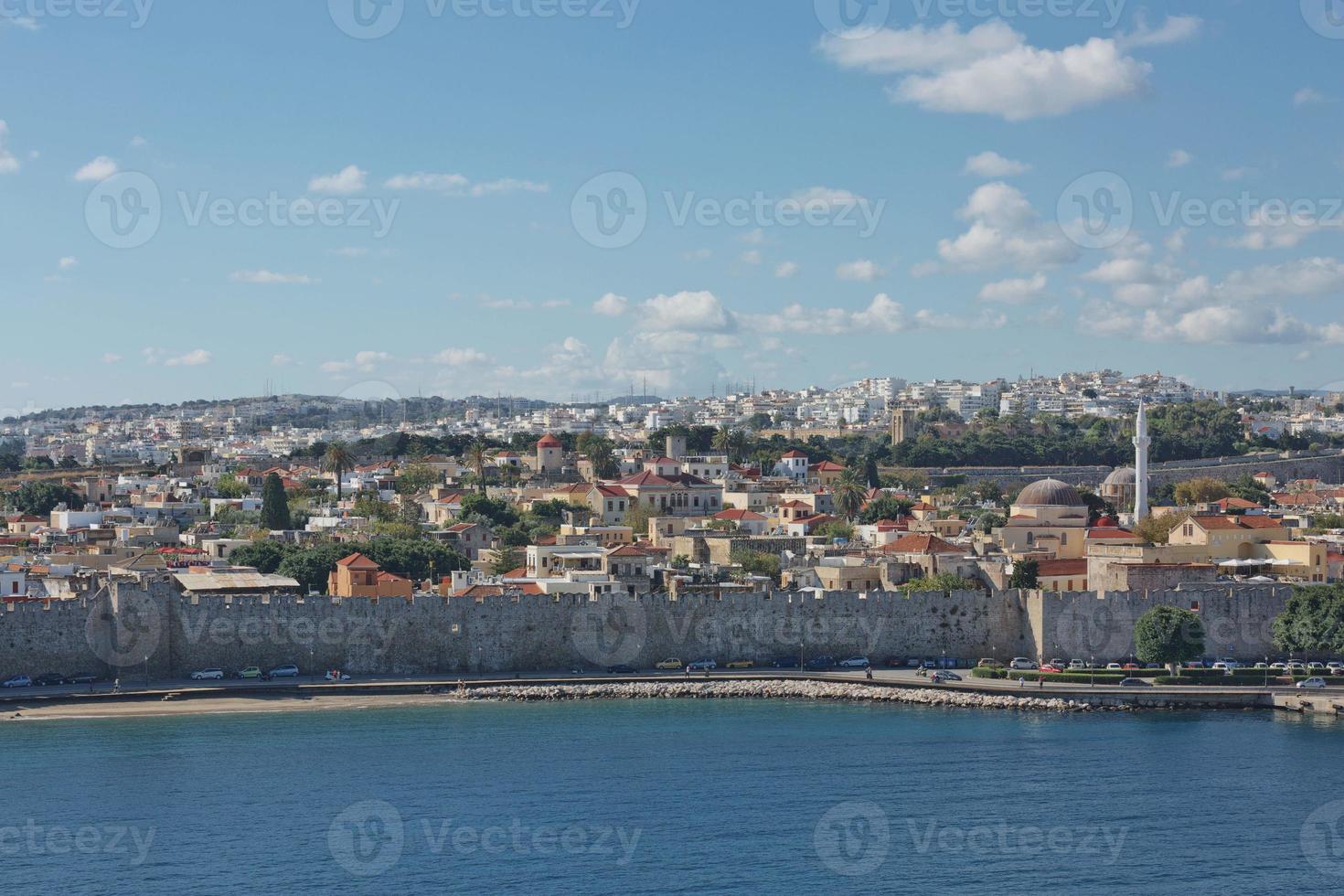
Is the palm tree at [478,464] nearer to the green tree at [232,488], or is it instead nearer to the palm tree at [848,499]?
the green tree at [232,488]

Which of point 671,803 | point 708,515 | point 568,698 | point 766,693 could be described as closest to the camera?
point 671,803

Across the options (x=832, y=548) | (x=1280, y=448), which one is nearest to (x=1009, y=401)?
(x=1280, y=448)

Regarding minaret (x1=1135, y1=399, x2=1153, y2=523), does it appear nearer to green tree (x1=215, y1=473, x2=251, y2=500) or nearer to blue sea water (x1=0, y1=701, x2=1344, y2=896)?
blue sea water (x1=0, y1=701, x2=1344, y2=896)

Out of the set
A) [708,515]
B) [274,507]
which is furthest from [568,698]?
[708,515]

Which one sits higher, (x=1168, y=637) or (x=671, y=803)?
(x=1168, y=637)

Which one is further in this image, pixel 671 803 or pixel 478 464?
pixel 478 464

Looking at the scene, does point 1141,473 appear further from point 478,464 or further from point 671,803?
point 671,803

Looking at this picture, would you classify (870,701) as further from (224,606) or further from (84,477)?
(84,477)
